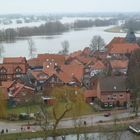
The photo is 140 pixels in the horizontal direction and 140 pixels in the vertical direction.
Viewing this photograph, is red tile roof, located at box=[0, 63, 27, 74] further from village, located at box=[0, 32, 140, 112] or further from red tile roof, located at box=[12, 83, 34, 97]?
red tile roof, located at box=[12, 83, 34, 97]

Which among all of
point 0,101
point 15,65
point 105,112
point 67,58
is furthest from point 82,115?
point 67,58

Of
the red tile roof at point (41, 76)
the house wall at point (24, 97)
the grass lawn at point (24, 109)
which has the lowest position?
the grass lawn at point (24, 109)

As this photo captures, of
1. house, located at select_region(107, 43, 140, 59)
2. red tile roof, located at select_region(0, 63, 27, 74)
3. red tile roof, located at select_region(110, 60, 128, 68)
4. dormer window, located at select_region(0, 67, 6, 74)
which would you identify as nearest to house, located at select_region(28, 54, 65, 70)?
red tile roof, located at select_region(0, 63, 27, 74)

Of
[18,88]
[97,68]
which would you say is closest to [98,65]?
[97,68]

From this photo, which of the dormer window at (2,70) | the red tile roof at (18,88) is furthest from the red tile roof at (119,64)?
the red tile roof at (18,88)

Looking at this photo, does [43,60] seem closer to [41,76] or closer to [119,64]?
[119,64]

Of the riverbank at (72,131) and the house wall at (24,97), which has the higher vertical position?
the house wall at (24,97)

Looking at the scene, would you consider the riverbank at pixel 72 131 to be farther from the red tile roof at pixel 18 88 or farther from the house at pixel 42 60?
the house at pixel 42 60
